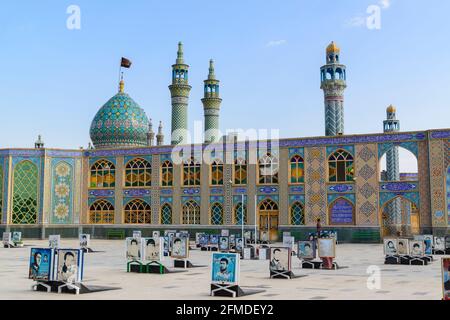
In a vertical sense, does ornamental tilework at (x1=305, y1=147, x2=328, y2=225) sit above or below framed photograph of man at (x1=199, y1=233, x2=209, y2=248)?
above

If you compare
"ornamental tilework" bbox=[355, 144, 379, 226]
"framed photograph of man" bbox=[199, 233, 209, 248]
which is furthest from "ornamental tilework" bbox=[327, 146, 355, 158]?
"framed photograph of man" bbox=[199, 233, 209, 248]

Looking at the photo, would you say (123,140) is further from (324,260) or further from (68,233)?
(324,260)

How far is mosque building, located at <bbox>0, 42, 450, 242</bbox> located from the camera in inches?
1638

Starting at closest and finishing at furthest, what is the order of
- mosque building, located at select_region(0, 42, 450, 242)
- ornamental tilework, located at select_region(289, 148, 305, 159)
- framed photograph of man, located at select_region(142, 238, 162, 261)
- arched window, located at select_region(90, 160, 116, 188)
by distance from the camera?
1. framed photograph of man, located at select_region(142, 238, 162, 261)
2. mosque building, located at select_region(0, 42, 450, 242)
3. ornamental tilework, located at select_region(289, 148, 305, 159)
4. arched window, located at select_region(90, 160, 116, 188)

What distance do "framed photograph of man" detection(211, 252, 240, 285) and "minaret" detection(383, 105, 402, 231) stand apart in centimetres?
4118

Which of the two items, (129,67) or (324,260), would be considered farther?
(129,67)

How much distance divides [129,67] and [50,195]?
19.7 m

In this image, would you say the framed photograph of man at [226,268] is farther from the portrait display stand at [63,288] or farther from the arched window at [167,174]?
the arched window at [167,174]

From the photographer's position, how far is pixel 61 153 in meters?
51.5

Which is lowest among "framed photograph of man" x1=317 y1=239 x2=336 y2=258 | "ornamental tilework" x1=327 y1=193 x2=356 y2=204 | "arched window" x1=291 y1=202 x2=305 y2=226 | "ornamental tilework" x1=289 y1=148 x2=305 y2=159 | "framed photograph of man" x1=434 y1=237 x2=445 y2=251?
"framed photograph of man" x1=434 y1=237 x2=445 y2=251

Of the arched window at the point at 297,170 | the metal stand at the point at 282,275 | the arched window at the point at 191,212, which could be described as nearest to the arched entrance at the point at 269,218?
the arched window at the point at 297,170

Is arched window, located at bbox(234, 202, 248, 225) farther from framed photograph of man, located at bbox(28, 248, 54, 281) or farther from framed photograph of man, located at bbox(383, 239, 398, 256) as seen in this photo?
framed photograph of man, located at bbox(28, 248, 54, 281)
